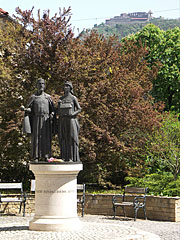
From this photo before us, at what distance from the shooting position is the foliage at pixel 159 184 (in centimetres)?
1758

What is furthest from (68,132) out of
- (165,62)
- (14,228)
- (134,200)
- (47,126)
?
(165,62)

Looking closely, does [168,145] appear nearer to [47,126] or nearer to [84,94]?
[84,94]

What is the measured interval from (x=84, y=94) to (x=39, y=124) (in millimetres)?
8034

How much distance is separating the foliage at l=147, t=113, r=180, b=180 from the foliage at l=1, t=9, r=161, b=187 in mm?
680

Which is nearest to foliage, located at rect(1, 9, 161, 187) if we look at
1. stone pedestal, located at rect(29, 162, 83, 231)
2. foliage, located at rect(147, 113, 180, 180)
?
foliage, located at rect(147, 113, 180, 180)

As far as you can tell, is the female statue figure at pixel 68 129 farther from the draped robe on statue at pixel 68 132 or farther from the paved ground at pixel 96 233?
the paved ground at pixel 96 233

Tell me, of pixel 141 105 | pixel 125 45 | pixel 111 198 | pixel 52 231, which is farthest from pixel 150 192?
pixel 125 45

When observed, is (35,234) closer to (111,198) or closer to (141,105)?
(111,198)

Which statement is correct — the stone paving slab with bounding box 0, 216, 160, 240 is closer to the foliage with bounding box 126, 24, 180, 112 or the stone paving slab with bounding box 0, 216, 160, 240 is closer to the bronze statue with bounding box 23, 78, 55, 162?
the bronze statue with bounding box 23, 78, 55, 162

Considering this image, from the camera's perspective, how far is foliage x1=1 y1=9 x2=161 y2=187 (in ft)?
65.4

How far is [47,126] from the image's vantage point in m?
12.3

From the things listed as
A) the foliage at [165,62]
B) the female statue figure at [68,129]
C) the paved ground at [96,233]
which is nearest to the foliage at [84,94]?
the paved ground at [96,233]

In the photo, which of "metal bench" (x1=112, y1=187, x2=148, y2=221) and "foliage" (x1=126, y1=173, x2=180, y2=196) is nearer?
"metal bench" (x1=112, y1=187, x2=148, y2=221)

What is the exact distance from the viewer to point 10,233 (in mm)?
11367
